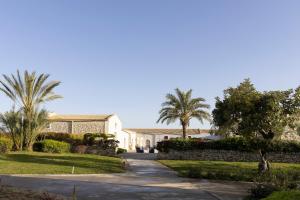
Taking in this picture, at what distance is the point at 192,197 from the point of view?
12367 millimetres

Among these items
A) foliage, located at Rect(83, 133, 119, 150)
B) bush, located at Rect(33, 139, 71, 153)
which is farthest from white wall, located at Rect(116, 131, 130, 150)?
bush, located at Rect(33, 139, 71, 153)

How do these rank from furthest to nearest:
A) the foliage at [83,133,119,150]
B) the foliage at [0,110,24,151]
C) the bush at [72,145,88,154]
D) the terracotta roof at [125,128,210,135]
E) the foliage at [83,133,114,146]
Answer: the terracotta roof at [125,128,210,135], the foliage at [83,133,114,146], the foliage at [83,133,119,150], the bush at [72,145,88,154], the foliage at [0,110,24,151]

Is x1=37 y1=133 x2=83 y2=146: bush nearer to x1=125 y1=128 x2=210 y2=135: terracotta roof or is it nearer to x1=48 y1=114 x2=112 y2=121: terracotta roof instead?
x1=48 y1=114 x2=112 y2=121: terracotta roof

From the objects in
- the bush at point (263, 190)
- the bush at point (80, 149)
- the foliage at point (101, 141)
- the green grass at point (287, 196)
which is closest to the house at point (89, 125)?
the foliage at point (101, 141)

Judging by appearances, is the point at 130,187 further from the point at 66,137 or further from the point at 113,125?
the point at 113,125

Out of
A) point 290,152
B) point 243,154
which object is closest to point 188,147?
point 243,154

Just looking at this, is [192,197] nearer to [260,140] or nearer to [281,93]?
[281,93]

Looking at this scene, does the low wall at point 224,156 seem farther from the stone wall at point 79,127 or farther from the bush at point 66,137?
the stone wall at point 79,127

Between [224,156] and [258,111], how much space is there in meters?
14.5

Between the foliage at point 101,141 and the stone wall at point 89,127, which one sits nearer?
the foliage at point 101,141

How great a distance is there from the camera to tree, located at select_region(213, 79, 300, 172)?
19.8 m

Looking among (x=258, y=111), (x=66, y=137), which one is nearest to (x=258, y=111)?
(x=258, y=111)

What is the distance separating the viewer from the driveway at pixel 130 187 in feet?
40.9

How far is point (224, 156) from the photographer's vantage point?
111ft
